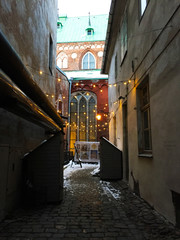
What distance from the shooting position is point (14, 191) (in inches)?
163

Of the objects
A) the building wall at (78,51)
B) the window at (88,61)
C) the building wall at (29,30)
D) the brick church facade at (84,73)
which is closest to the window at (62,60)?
the brick church facade at (84,73)

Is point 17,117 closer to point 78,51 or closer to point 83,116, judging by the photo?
point 83,116

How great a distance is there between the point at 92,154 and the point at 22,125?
12.4 m

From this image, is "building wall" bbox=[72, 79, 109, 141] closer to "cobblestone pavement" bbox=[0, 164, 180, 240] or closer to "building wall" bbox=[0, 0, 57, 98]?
"building wall" bbox=[0, 0, 57, 98]

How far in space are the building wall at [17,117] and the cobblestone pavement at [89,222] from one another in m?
0.54

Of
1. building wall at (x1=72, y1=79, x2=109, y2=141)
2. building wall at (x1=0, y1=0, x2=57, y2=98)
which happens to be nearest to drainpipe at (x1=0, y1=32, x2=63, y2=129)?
building wall at (x1=0, y1=0, x2=57, y2=98)

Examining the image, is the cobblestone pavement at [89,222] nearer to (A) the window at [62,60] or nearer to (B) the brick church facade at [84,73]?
(B) the brick church facade at [84,73]

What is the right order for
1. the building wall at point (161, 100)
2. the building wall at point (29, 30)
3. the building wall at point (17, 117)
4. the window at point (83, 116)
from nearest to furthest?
the building wall at point (161, 100) < the building wall at point (17, 117) < the building wall at point (29, 30) < the window at point (83, 116)

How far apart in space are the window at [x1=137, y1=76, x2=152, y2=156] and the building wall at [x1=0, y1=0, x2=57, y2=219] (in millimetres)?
3092

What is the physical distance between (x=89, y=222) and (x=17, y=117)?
2.70m

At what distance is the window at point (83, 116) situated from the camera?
827 inches

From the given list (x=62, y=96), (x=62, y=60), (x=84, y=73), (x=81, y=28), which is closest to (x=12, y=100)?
(x=62, y=96)

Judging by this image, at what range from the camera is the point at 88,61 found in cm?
2708

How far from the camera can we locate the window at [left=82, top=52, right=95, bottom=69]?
26870 mm
